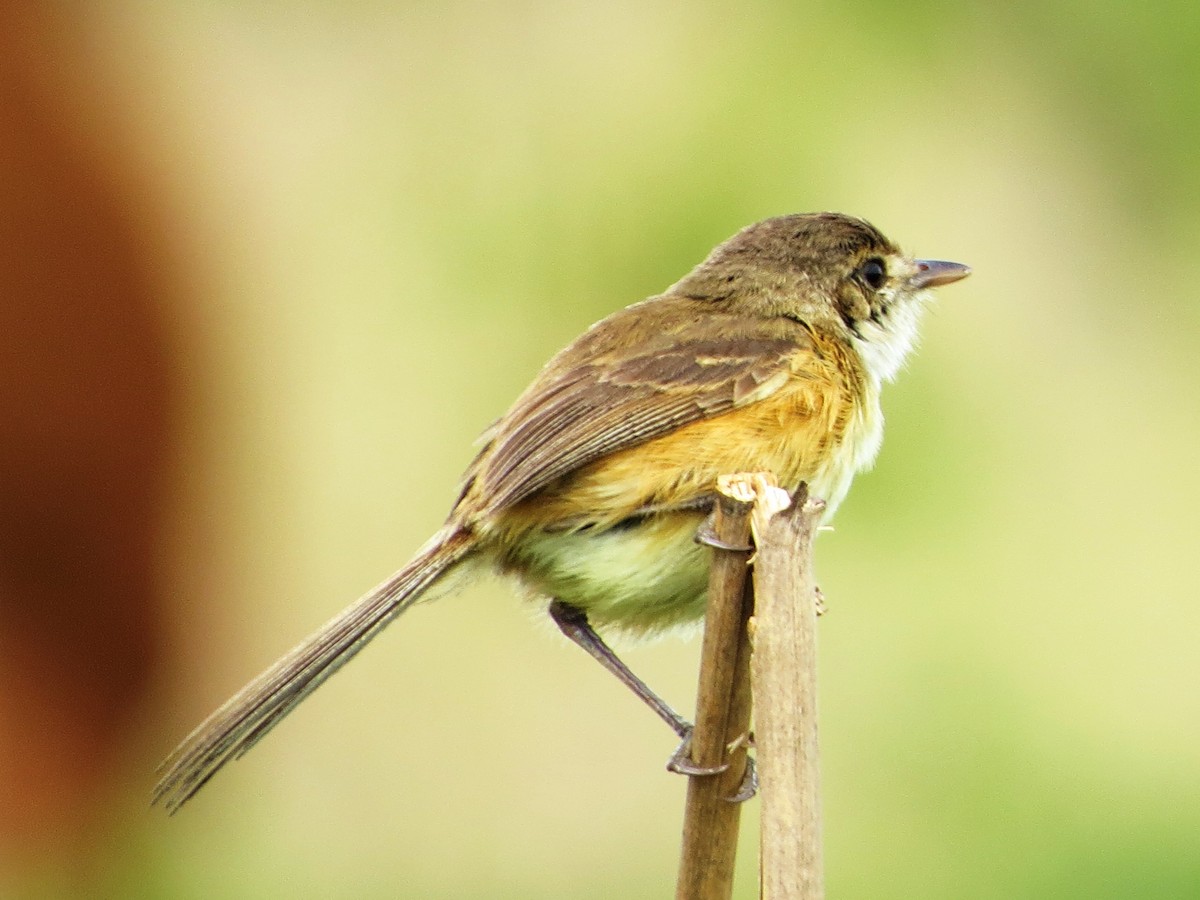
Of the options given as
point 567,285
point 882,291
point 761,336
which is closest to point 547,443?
point 761,336

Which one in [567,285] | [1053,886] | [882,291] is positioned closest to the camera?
[882,291]

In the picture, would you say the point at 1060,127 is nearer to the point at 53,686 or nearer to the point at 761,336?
the point at 761,336

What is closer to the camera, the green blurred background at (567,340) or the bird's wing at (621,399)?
the bird's wing at (621,399)

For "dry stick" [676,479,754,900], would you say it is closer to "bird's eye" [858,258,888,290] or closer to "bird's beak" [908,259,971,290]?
"bird's eye" [858,258,888,290]

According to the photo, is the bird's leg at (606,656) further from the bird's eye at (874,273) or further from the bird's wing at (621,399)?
the bird's eye at (874,273)

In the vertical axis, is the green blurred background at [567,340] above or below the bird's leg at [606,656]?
above

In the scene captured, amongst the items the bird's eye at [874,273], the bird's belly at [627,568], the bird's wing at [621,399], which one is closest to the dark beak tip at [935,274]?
the bird's eye at [874,273]

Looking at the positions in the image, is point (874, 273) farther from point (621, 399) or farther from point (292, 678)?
point (292, 678)
